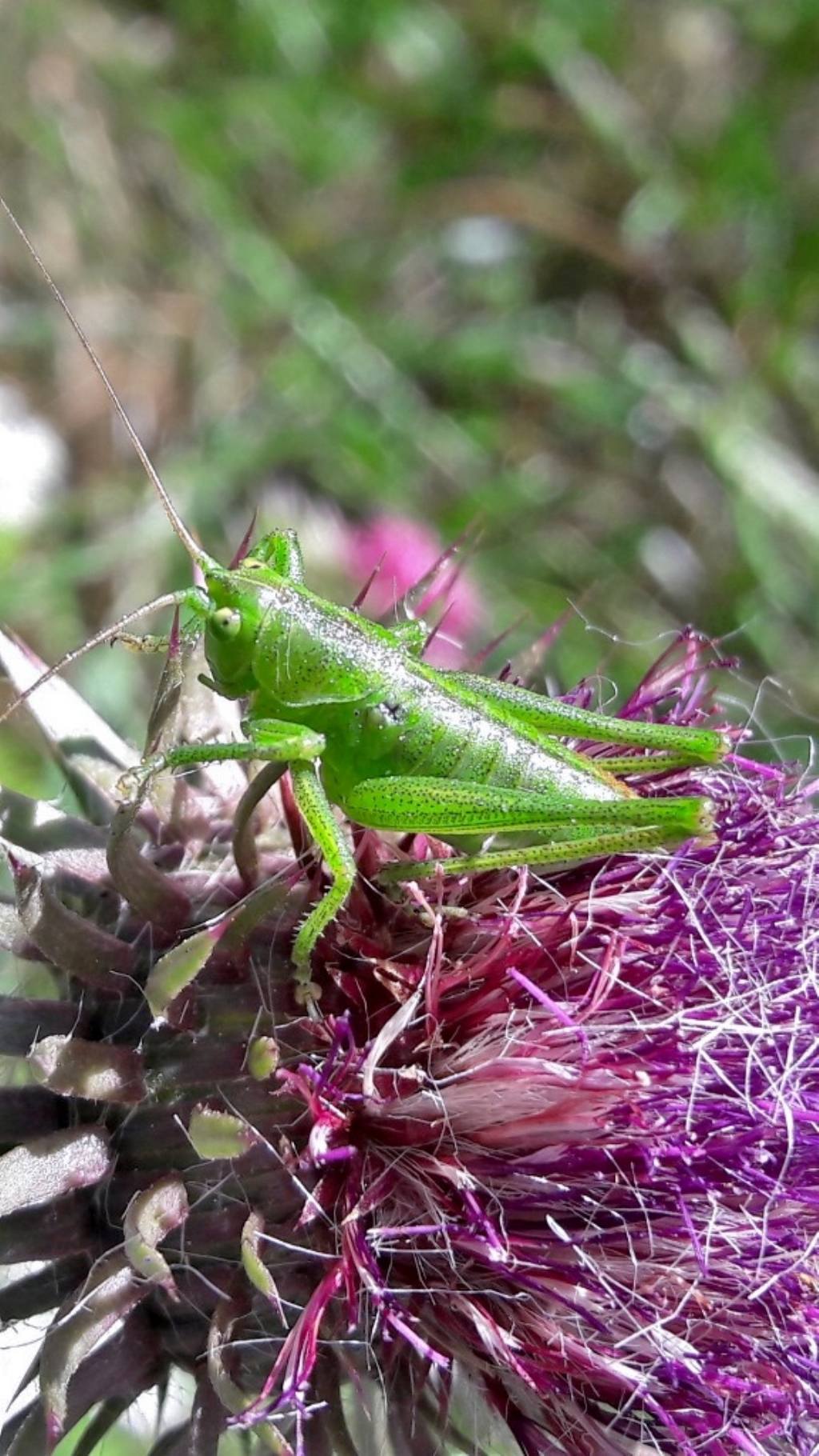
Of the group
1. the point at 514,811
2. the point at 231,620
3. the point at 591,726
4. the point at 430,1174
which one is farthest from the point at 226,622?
the point at 430,1174

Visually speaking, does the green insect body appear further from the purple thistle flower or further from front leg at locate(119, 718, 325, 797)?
the purple thistle flower

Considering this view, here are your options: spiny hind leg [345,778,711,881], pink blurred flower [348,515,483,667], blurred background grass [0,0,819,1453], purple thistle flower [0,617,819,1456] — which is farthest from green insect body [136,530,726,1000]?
blurred background grass [0,0,819,1453]

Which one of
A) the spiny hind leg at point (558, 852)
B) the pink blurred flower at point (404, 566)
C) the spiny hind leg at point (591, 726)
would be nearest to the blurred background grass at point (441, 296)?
the pink blurred flower at point (404, 566)

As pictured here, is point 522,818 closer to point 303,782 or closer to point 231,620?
point 303,782

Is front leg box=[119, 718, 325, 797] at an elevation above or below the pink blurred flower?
above

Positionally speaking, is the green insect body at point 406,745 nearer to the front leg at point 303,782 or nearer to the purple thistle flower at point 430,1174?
the front leg at point 303,782

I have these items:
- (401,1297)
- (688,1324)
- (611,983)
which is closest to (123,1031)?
(401,1297)
